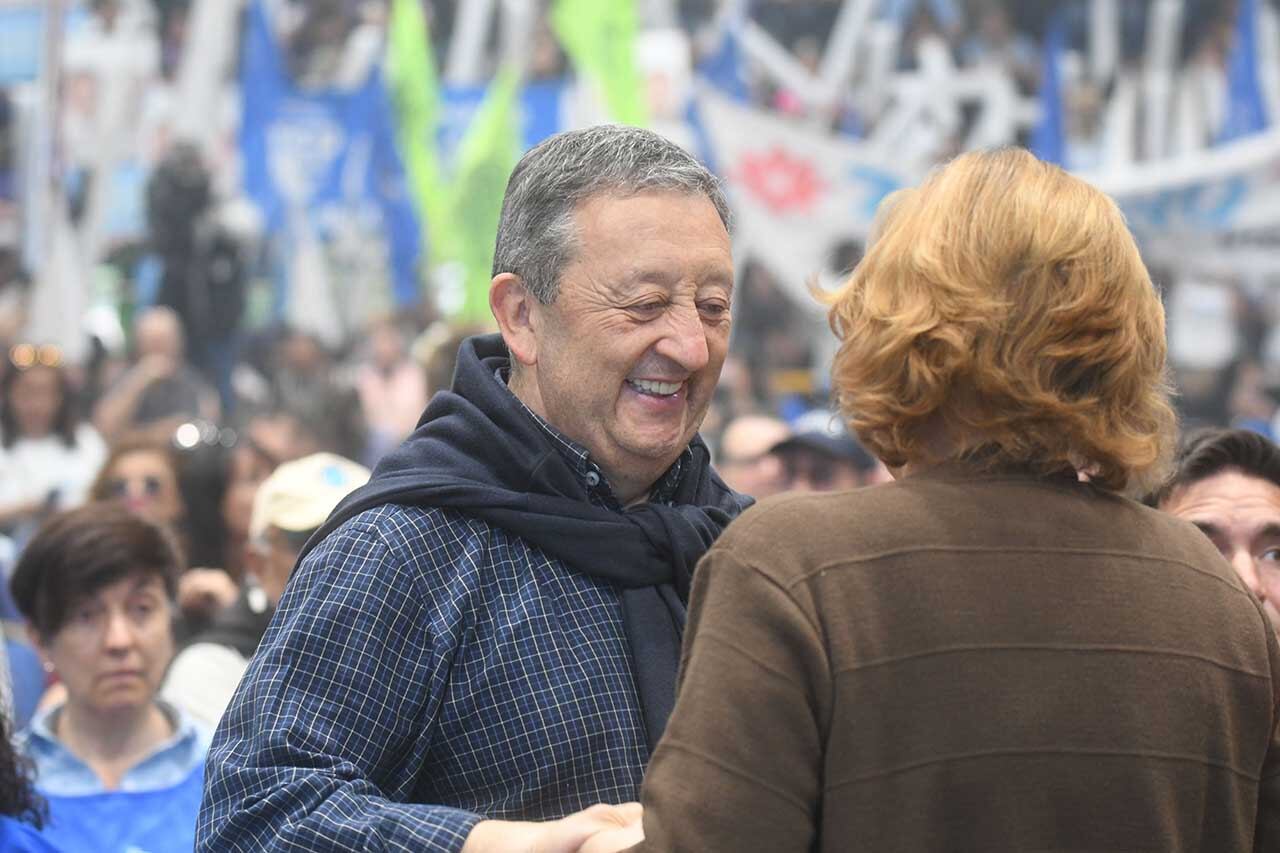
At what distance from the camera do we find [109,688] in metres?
3.95

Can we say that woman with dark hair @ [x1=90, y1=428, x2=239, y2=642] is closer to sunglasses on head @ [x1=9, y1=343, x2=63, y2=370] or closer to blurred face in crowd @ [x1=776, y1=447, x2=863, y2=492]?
blurred face in crowd @ [x1=776, y1=447, x2=863, y2=492]

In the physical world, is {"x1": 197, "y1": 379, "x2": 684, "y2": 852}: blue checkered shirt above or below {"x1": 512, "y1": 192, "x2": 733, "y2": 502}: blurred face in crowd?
below

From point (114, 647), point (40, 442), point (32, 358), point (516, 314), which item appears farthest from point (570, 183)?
point (32, 358)

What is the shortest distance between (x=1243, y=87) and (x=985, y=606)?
1235cm

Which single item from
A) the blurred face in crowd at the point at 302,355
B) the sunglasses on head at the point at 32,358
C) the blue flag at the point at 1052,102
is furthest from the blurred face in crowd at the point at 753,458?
the blue flag at the point at 1052,102

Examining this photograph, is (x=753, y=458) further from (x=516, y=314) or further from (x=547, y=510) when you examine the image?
(x=547, y=510)

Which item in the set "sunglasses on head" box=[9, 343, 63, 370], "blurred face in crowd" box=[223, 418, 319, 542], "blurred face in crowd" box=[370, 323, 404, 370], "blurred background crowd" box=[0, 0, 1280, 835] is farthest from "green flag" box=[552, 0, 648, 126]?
"blurred face in crowd" box=[223, 418, 319, 542]

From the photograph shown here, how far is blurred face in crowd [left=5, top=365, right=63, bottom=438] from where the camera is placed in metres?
8.07

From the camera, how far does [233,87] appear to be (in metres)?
13.5

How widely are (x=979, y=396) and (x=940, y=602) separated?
217 mm

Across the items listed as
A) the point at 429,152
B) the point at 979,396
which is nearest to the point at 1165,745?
the point at 979,396

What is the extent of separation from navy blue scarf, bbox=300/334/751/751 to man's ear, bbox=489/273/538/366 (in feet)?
0.18

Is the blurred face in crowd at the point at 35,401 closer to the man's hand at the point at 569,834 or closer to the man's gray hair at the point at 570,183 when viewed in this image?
the man's gray hair at the point at 570,183

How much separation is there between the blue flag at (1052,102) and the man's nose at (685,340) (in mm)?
11015
